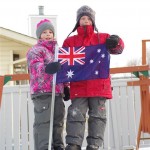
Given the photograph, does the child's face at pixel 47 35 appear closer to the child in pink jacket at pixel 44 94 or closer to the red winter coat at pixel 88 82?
the child in pink jacket at pixel 44 94

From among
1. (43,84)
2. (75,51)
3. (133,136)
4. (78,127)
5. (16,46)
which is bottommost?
(133,136)

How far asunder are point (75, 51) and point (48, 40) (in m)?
0.29

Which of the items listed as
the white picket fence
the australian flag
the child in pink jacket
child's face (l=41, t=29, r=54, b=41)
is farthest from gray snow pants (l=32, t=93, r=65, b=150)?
the white picket fence

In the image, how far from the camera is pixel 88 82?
10.6 feet

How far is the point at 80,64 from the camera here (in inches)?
131

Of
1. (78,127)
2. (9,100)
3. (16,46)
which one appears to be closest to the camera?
(78,127)

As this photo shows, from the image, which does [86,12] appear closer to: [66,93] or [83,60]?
[83,60]

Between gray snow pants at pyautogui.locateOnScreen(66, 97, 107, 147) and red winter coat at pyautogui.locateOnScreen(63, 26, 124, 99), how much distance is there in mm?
62

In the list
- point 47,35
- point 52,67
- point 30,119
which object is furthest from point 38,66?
point 30,119

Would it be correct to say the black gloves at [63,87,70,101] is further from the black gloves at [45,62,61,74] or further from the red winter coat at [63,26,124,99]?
the black gloves at [45,62,61,74]

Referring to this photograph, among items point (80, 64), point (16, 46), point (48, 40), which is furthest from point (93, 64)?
point (16, 46)

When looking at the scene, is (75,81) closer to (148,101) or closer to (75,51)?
(75,51)

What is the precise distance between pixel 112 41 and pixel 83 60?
1.05 feet

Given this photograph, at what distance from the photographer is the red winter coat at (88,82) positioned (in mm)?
3193
